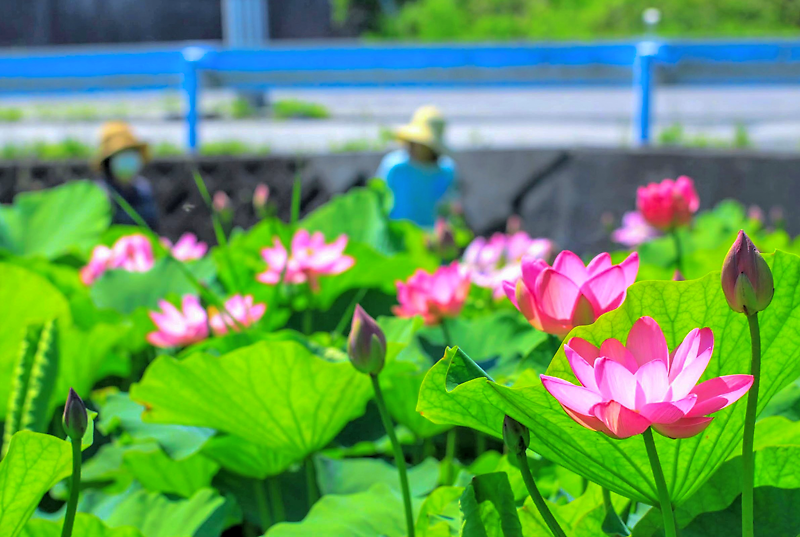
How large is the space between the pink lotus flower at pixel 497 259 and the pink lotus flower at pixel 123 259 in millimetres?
412

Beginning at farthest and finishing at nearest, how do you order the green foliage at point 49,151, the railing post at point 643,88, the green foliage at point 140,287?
the green foliage at point 49,151 → the railing post at point 643,88 → the green foliage at point 140,287

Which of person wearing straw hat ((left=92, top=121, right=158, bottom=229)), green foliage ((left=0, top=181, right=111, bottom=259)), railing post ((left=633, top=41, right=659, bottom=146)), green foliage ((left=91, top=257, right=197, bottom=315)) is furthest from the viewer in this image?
railing post ((left=633, top=41, right=659, bottom=146))

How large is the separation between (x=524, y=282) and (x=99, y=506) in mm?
399

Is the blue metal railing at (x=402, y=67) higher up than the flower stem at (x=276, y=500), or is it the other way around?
the blue metal railing at (x=402, y=67)

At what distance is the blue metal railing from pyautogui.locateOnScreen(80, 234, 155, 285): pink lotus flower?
8.19ft

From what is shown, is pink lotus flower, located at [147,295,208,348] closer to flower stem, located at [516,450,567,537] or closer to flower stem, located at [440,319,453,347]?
flower stem, located at [440,319,453,347]

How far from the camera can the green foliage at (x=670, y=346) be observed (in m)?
0.41

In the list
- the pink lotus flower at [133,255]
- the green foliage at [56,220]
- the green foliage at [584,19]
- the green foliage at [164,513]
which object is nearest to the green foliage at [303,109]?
the green foliage at [56,220]

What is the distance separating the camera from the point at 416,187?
2.64 m

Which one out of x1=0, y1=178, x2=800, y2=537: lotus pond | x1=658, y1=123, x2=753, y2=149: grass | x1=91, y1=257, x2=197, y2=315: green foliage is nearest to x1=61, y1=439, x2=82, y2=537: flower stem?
x1=0, y1=178, x2=800, y2=537: lotus pond

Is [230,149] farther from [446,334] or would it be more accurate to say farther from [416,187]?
[446,334]

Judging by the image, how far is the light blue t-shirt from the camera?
2.64 meters

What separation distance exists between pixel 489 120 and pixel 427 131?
3.97 meters

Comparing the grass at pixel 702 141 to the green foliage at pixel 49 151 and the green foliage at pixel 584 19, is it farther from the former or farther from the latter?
the green foliage at pixel 584 19
